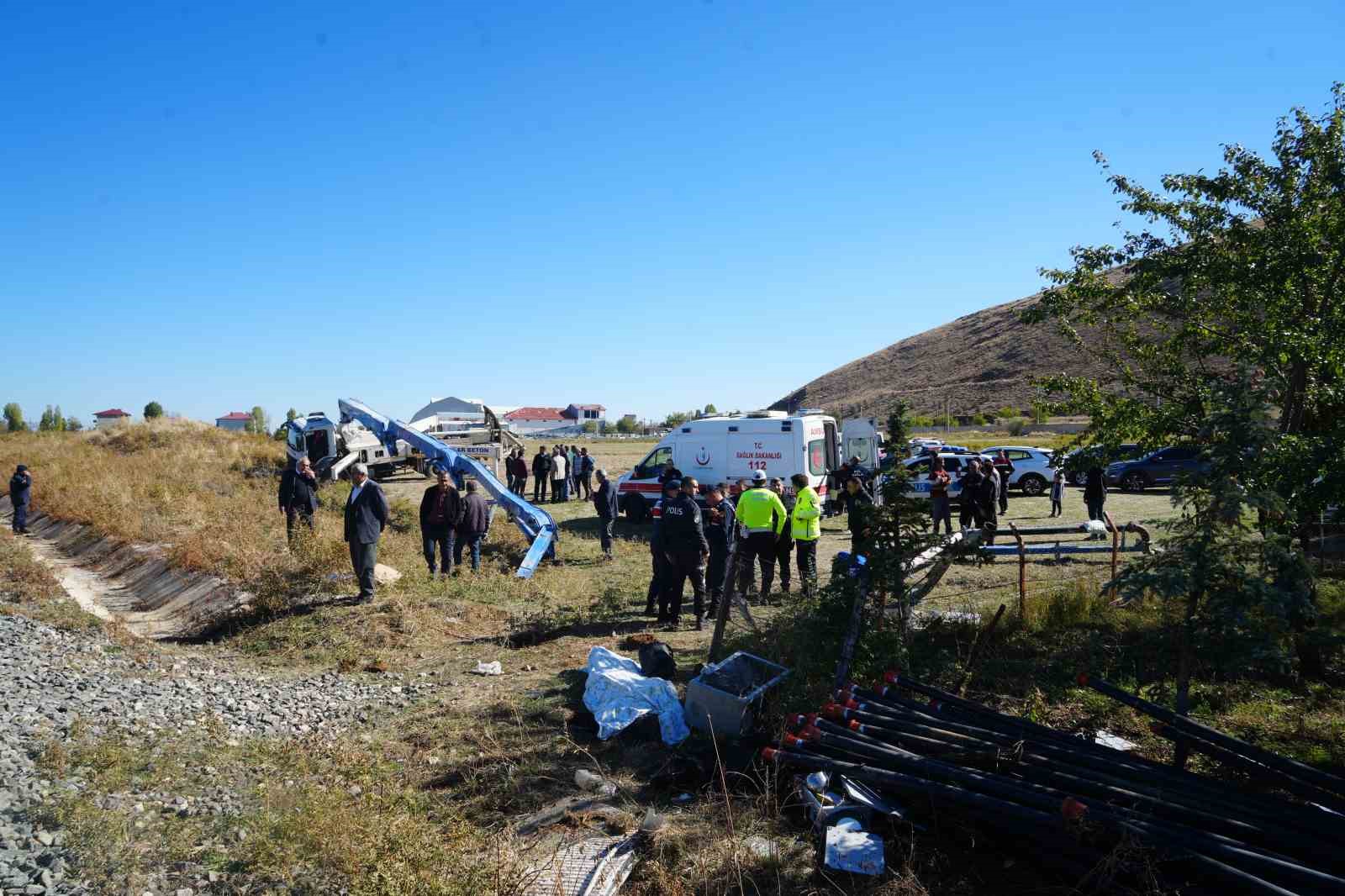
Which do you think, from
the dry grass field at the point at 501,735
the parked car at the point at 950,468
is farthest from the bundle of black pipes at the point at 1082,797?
the parked car at the point at 950,468

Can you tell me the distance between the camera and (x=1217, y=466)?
189 inches

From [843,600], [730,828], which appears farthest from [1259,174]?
[730,828]

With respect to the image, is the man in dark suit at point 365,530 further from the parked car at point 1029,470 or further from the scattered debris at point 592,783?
the parked car at point 1029,470

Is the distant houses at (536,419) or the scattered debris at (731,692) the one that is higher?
the distant houses at (536,419)

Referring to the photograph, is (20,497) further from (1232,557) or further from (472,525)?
(1232,557)

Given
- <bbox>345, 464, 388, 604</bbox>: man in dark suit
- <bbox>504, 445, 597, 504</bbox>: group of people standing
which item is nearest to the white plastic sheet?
<bbox>345, 464, 388, 604</bbox>: man in dark suit

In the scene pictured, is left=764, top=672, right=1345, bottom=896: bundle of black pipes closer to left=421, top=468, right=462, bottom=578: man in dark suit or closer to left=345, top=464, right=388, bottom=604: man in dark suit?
left=345, top=464, right=388, bottom=604: man in dark suit

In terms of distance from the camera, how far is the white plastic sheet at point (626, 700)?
6.01 meters

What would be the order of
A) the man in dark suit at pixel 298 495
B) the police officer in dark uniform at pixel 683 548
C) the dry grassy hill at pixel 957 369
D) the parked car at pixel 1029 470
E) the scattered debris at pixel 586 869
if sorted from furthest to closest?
the dry grassy hill at pixel 957 369 → the parked car at pixel 1029 470 → the man in dark suit at pixel 298 495 → the police officer in dark uniform at pixel 683 548 → the scattered debris at pixel 586 869

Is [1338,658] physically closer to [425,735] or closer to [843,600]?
[843,600]

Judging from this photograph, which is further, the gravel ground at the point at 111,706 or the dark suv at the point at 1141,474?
the dark suv at the point at 1141,474

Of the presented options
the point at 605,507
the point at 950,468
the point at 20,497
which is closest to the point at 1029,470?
the point at 950,468

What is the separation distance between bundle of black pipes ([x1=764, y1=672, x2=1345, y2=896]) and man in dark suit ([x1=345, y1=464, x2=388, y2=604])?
6.68 m

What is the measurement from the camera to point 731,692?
20.4ft
